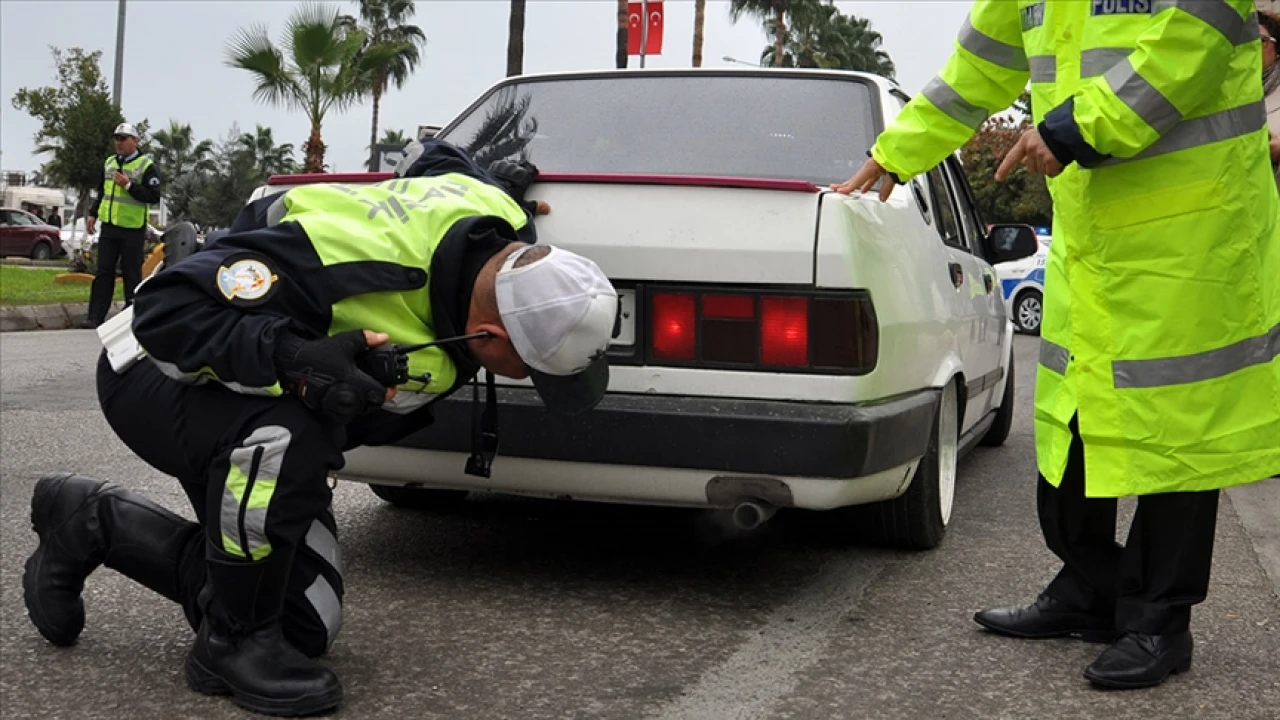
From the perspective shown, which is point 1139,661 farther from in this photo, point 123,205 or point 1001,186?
point 1001,186

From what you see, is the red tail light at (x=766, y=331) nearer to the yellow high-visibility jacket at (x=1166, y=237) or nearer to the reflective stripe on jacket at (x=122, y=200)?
the yellow high-visibility jacket at (x=1166, y=237)

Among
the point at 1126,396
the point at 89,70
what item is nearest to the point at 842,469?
the point at 1126,396

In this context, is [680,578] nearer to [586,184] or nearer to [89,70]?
[586,184]

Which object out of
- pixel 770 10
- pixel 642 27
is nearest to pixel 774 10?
pixel 770 10

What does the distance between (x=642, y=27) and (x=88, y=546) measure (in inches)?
541

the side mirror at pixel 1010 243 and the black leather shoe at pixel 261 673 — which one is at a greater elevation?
the side mirror at pixel 1010 243

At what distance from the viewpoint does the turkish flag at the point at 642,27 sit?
53.6ft

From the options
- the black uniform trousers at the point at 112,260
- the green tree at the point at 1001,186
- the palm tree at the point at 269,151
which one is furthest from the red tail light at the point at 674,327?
the palm tree at the point at 269,151

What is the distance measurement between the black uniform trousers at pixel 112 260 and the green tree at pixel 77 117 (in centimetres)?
2420

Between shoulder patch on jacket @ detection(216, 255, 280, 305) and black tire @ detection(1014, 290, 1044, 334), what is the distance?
16.3 meters

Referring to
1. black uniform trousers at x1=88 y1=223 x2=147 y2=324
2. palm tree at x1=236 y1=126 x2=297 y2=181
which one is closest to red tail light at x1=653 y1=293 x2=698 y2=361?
black uniform trousers at x1=88 y1=223 x2=147 y2=324

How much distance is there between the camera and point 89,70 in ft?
126

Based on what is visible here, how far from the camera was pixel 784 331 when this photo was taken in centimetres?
358

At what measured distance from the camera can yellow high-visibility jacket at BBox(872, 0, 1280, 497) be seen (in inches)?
119
